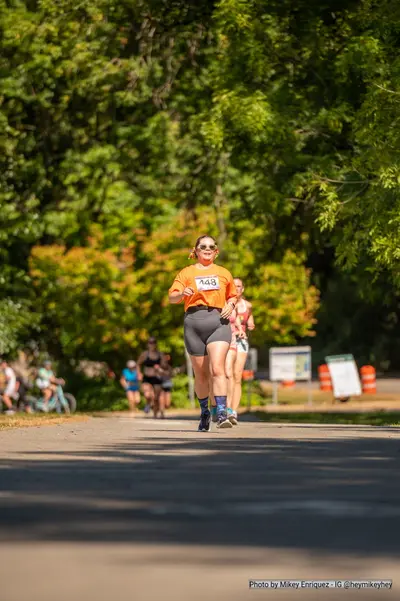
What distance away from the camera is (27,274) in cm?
4906

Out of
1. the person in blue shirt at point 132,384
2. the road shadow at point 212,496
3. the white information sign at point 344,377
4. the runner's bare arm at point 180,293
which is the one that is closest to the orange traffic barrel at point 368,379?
the white information sign at point 344,377

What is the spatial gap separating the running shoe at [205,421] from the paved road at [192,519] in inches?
131

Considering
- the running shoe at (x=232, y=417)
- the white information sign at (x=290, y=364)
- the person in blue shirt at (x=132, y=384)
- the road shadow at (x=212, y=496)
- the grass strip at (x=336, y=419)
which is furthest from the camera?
the white information sign at (x=290, y=364)

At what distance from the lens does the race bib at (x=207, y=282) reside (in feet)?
61.0

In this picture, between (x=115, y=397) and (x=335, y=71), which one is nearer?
(x=335, y=71)

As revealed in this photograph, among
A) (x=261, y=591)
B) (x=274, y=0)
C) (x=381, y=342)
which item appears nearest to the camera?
(x=261, y=591)

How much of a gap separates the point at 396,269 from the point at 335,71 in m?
4.11

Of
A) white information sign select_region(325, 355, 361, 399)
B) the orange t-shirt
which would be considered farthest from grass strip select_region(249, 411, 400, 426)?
white information sign select_region(325, 355, 361, 399)

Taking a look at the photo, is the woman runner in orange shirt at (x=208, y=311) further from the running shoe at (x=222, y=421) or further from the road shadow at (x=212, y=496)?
the road shadow at (x=212, y=496)

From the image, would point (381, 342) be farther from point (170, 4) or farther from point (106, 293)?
point (170, 4)

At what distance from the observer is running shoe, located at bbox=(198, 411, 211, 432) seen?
1891 centimetres

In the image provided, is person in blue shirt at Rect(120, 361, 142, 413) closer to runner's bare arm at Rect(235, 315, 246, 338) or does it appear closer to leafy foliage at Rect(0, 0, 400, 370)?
leafy foliage at Rect(0, 0, 400, 370)

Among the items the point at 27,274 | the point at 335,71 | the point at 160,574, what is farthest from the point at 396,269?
the point at 27,274

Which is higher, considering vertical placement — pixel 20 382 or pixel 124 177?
pixel 124 177
